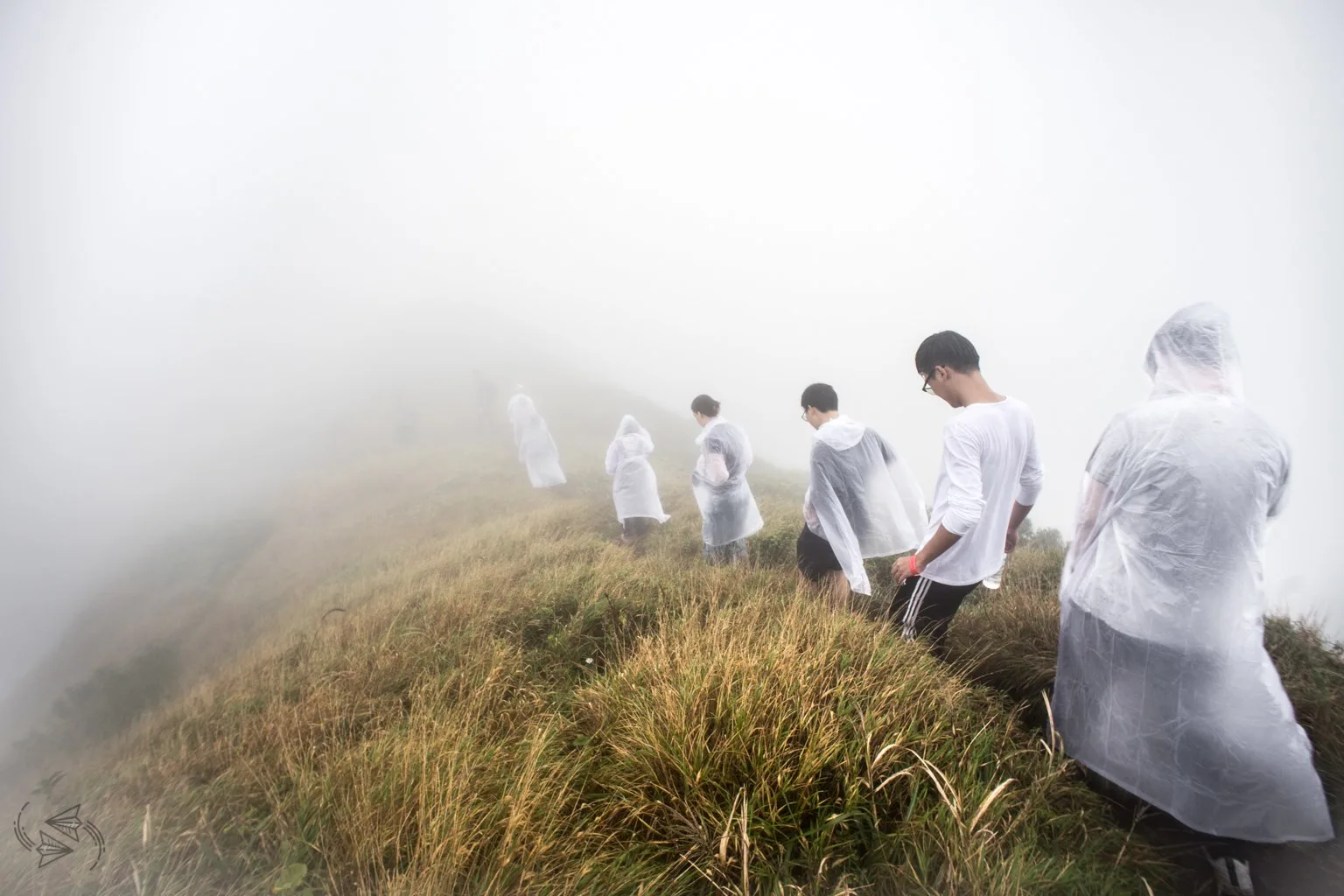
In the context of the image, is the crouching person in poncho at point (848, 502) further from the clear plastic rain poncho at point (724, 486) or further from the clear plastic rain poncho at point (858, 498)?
the clear plastic rain poncho at point (724, 486)

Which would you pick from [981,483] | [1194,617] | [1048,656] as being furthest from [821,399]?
[1194,617]

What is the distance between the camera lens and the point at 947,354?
284cm

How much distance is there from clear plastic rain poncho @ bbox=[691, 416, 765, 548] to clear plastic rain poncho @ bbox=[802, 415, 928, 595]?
1.62 m

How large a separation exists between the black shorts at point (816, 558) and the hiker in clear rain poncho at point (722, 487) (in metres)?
1.46

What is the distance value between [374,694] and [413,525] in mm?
5336

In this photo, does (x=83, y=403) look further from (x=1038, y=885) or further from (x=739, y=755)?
(x=1038, y=885)

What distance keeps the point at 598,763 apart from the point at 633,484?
6.32 meters

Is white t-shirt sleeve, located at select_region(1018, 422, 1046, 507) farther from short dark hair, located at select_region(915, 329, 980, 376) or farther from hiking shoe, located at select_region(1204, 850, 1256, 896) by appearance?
hiking shoe, located at select_region(1204, 850, 1256, 896)

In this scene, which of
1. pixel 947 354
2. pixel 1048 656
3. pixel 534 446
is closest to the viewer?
pixel 947 354

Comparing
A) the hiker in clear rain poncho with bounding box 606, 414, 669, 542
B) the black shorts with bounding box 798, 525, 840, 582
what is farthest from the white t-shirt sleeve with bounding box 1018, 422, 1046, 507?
the hiker in clear rain poncho with bounding box 606, 414, 669, 542

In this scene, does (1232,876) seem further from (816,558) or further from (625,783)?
(816,558)

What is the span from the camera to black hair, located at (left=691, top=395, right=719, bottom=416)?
18.4 feet

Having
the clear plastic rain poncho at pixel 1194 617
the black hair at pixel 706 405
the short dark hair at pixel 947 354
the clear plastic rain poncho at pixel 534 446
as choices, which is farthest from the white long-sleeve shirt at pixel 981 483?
the clear plastic rain poncho at pixel 534 446

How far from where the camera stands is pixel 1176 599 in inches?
73.9
